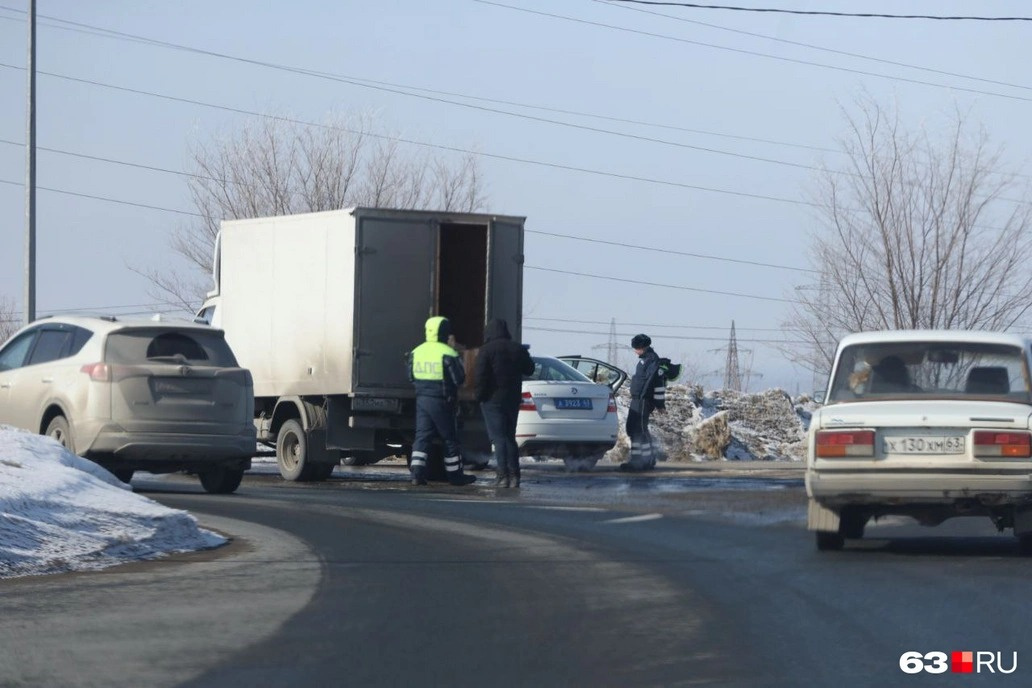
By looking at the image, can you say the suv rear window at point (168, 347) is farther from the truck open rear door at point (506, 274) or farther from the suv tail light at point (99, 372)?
the truck open rear door at point (506, 274)

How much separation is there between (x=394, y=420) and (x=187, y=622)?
469 inches

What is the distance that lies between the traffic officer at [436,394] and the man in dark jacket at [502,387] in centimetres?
30

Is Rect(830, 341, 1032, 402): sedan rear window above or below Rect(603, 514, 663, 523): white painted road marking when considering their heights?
above

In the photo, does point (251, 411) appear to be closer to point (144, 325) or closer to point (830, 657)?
point (144, 325)

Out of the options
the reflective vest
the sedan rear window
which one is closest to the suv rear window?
the reflective vest

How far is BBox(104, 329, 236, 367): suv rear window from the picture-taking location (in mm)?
16453

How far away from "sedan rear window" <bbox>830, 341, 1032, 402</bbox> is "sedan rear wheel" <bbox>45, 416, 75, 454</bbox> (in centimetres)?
804

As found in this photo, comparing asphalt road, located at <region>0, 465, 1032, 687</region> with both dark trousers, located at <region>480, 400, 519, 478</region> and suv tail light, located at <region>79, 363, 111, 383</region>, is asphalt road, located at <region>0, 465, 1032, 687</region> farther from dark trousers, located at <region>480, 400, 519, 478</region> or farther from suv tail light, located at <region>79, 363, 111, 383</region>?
dark trousers, located at <region>480, 400, 519, 478</region>

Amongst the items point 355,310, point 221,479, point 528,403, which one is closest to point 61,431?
point 221,479

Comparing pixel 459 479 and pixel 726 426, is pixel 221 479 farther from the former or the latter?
pixel 726 426

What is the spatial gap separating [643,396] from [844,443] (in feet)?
40.4

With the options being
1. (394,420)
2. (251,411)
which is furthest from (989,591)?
(394,420)

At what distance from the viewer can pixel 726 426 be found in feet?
104

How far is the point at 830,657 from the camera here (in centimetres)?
741
